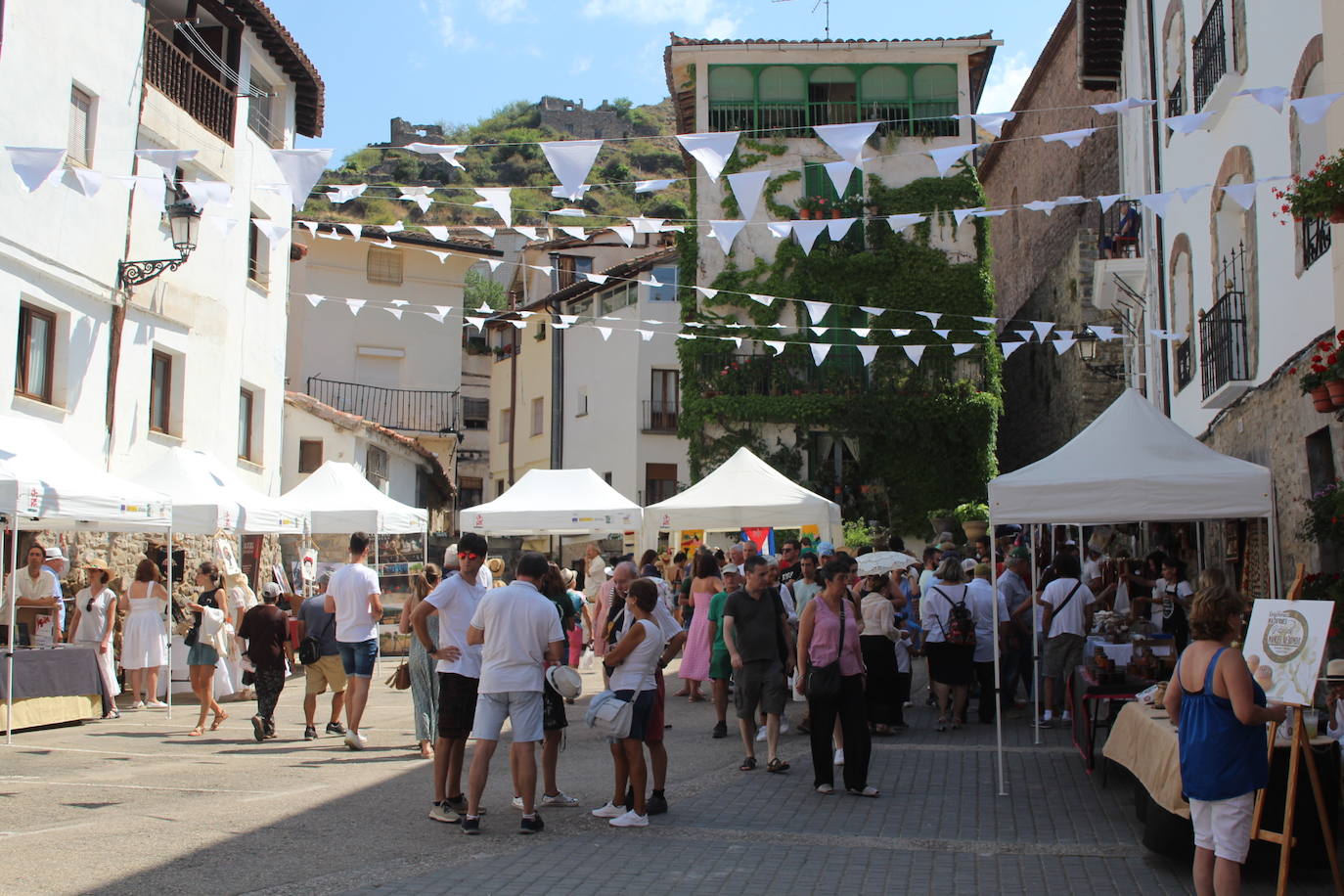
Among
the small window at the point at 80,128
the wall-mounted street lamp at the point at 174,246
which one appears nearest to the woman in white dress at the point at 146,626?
the wall-mounted street lamp at the point at 174,246

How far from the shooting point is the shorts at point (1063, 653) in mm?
11797

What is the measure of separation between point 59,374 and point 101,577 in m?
3.28

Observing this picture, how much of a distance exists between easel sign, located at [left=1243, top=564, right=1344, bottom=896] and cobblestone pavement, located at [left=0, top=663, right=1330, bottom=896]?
805 millimetres

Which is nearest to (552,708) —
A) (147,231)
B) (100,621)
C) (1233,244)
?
(100,621)

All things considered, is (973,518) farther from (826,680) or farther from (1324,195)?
A: (1324,195)

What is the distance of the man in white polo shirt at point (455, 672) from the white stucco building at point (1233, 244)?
6.25m

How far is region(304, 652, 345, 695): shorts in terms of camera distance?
11.8 m

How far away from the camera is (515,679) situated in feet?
24.6

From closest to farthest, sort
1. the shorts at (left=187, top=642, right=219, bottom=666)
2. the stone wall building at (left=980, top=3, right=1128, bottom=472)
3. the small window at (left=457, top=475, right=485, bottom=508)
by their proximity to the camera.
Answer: the shorts at (left=187, top=642, right=219, bottom=666)
the stone wall building at (left=980, top=3, right=1128, bottom=472)
the small window at (left=457, top=475, right=485, bottom=508)

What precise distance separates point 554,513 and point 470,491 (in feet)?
99.7

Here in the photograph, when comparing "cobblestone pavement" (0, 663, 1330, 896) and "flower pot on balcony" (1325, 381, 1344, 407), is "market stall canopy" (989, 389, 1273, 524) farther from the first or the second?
"cobblestone pavement" (0, 663, 1330, 896)

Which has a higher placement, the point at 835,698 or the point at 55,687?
the point at 835,698

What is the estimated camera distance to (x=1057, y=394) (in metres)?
28.2

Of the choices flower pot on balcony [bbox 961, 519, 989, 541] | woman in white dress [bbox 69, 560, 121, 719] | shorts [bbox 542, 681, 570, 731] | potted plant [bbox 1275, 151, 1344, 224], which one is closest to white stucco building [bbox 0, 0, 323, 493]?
woman in white dress [bbox 69, 560, 121, 719]
